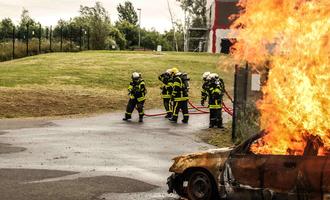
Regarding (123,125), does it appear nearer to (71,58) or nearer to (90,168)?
(90,168)

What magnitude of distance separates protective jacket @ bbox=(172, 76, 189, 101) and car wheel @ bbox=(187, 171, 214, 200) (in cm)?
1145

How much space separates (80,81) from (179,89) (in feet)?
42.7

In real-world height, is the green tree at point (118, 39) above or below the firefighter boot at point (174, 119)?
above

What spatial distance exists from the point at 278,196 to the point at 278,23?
3.40m

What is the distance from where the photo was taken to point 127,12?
127938 millimetres

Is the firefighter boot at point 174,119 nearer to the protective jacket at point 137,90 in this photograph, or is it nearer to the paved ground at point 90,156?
the paved ground at point 90,156

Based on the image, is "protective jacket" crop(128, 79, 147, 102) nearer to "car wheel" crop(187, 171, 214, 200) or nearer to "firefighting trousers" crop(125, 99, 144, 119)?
"firefighting trousers" crop(125, 99, 144, 119)

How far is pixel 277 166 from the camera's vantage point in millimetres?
7457

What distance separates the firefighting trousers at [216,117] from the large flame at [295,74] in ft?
29.3

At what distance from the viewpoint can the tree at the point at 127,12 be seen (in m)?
128

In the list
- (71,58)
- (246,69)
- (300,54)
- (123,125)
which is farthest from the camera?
(71,58)

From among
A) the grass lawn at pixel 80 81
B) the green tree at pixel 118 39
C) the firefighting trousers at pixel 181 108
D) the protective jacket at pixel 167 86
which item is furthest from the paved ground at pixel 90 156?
the green tree at pixel 118 39

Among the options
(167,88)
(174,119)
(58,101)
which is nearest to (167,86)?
(167,88)

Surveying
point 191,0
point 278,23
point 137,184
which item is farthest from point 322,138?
point 191,0
